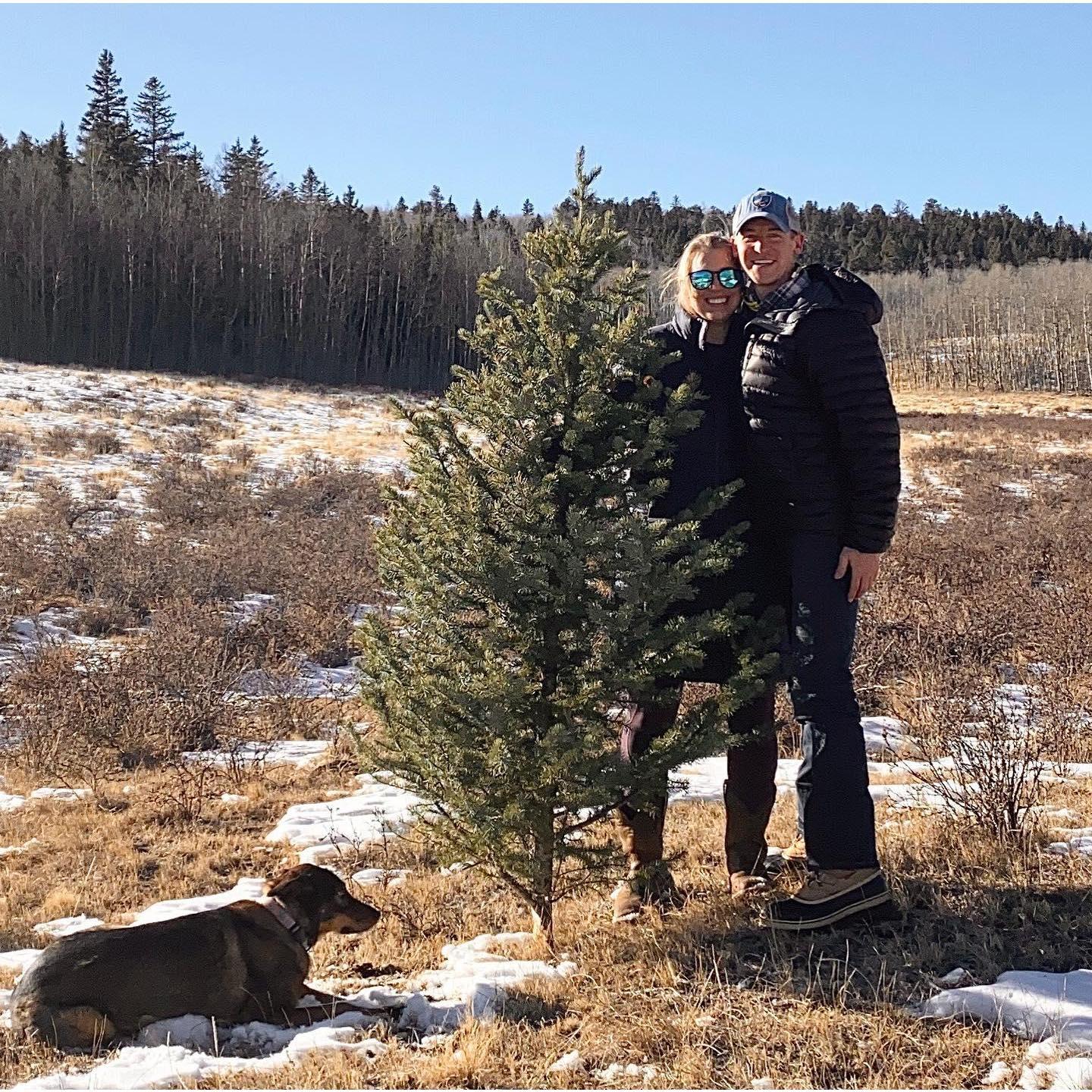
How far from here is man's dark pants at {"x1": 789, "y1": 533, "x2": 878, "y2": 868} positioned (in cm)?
360

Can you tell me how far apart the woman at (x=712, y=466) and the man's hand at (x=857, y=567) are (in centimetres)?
40

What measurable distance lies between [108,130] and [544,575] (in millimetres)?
67905

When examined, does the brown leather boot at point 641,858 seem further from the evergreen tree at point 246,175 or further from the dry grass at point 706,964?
the evergreen tree at point 246,175

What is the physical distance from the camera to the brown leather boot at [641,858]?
13.2 ft

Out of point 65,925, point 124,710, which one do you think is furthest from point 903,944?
point 124,710

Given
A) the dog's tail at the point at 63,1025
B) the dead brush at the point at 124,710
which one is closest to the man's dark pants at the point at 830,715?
the dog's tail at the point at 63,1025

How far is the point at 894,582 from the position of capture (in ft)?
37.3

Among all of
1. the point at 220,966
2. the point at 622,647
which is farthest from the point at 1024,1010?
the point at 220,966

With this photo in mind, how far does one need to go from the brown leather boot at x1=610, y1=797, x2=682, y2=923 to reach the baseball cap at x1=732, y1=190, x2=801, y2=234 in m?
2.28

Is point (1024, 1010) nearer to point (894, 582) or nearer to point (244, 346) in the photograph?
point (894, 582)

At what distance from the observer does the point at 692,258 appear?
386cm

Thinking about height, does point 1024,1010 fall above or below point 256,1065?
above

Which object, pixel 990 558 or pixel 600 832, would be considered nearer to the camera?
pixel 600 832

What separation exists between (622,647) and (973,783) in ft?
9.33
